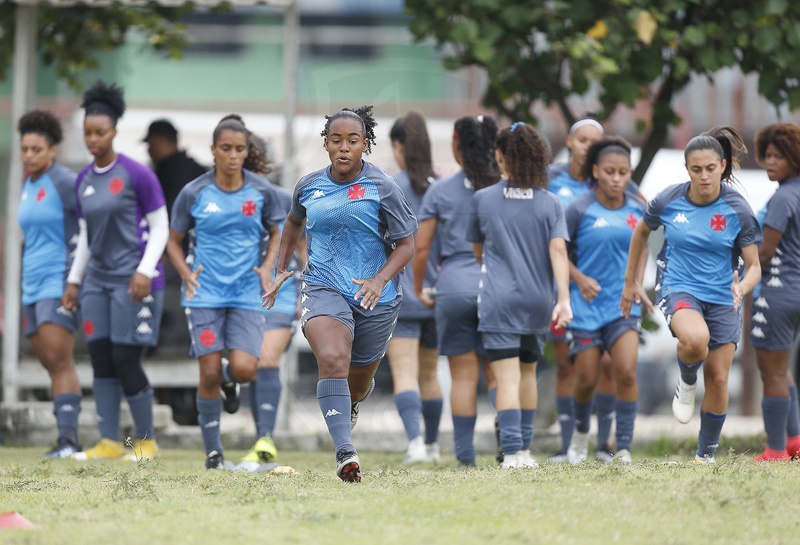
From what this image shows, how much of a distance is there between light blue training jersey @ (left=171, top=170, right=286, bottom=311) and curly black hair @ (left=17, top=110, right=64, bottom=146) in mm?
2085

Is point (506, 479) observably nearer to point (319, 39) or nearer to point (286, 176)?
point (286, 176)

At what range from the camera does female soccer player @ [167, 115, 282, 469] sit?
9.26 metres

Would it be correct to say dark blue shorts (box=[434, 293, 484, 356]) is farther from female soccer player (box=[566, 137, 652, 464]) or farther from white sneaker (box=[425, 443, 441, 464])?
white sneaker (box=[425, 443, 441, 464])

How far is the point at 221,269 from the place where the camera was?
9383 millimetres

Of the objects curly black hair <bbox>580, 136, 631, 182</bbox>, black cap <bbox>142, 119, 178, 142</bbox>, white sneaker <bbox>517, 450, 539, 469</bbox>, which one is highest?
black cap <bbox>142, 119, 178, 142</bbox>

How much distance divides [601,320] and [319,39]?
1932 cm

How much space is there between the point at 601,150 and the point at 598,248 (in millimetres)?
705

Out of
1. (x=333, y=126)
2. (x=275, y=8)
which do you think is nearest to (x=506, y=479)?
(x=333, y=126)

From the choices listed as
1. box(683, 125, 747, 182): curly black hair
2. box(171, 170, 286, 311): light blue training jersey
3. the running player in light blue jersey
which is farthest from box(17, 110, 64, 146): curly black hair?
box(683, 125, 747, 182): curly black hair

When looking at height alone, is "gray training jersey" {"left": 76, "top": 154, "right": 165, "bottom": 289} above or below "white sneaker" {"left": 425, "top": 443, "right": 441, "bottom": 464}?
above

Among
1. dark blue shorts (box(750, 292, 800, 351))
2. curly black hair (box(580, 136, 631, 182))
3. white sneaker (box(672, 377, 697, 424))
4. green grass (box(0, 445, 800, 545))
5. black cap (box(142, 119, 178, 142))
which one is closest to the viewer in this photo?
green grass (box(0, 445, 800, 545))

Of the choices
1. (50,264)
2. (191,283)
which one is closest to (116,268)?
(50,264)

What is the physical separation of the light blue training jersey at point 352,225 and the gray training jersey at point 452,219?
208 centimetres

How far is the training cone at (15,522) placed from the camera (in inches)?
236
